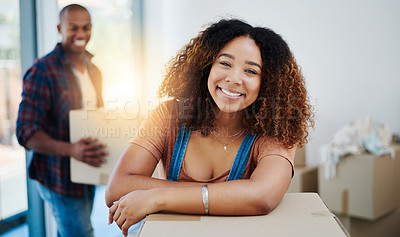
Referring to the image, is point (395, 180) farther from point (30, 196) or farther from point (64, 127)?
point (30, 196)

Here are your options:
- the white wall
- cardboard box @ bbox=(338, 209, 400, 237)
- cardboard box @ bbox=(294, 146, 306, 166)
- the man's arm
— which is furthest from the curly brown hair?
the white wall

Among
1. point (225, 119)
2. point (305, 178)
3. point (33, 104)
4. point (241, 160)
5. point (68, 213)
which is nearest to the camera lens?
point (241, 160)

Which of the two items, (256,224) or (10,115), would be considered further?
(10,115)

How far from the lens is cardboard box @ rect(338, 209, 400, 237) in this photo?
2.32 meters

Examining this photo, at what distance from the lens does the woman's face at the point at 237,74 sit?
3.30 ft

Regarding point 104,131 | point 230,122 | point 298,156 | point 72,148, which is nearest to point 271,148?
point 230,122

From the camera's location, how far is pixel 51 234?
2000 mm

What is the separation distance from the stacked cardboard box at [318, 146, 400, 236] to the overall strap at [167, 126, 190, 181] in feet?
5.34

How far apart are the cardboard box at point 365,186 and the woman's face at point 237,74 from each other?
156cm

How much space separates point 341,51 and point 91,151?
2.28 metres

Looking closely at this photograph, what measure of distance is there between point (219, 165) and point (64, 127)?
872 mm

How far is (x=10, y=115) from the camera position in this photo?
182 centimetres

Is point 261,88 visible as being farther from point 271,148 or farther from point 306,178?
point 306,178

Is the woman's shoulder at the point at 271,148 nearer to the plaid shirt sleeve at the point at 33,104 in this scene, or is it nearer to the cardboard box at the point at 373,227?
the plaid shirt sleeve at the point at 33,104
